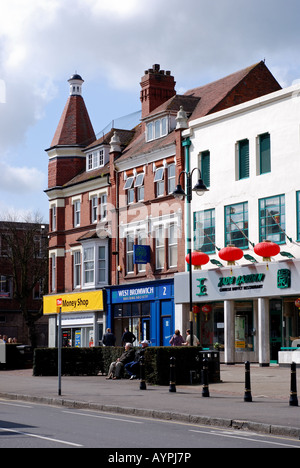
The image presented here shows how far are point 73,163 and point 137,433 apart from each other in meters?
41.9

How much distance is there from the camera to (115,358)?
98.1 ft

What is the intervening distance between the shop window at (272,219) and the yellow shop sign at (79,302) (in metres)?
15.0

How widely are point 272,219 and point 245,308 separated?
4.78 m

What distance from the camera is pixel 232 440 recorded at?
12.6m

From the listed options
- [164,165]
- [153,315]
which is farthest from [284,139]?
[153,315]

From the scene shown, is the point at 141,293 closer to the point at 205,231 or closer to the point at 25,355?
the point at 205,231

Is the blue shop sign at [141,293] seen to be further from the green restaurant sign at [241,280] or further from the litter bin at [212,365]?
the litter bin at [212,365]

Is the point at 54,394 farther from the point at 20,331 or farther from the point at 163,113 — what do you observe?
the point at 20,331

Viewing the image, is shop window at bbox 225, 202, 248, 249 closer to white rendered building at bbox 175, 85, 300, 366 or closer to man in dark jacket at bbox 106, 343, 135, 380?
white rendered building at bbox 175, 85, 300, 366

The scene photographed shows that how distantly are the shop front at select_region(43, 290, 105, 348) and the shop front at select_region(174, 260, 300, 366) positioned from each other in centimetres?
898

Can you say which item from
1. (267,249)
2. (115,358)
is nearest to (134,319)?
(267,249)

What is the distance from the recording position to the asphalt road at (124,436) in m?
10.6

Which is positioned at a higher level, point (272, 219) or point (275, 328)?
point (272, 219)

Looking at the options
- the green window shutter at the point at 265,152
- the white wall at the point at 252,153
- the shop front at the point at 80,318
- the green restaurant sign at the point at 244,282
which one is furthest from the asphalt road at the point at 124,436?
the shop front at the point at 80,318
